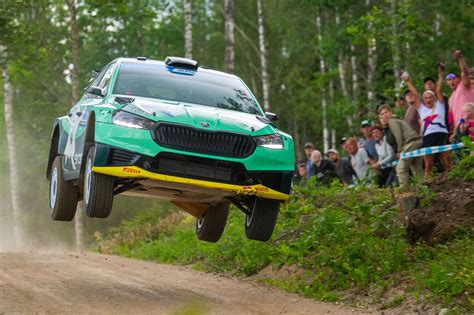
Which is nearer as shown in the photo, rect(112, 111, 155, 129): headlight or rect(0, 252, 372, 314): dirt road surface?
rect(112, 111, 155, 129): headlight

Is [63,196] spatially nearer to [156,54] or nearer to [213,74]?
[213,74]

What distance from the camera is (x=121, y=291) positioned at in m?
10.9

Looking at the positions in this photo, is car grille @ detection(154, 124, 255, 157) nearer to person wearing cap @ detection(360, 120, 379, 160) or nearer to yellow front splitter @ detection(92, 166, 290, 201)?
yellow front splitter @ detection(92, 166, 290, 201)

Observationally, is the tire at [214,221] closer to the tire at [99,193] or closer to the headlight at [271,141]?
the headlight at [271,141]

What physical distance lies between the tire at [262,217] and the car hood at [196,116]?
920 millimetres

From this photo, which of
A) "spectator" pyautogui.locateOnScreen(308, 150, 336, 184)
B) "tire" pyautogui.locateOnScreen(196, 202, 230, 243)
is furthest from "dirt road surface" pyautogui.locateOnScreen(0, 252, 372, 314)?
"spectator" pyautogui.locateOnScreen(308, 150, 336, 184)

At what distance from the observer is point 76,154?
10625mm

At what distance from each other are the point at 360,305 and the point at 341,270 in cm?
126

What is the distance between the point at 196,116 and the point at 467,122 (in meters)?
4.70

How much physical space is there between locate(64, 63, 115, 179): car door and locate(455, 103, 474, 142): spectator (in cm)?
496

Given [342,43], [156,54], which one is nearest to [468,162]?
[342,43]

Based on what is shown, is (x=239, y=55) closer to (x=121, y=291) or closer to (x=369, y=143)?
(x=369, y=143)

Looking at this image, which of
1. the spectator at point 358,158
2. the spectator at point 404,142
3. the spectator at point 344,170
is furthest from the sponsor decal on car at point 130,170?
the spectator at point 344,170

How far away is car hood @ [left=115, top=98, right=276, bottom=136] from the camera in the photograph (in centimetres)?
916
